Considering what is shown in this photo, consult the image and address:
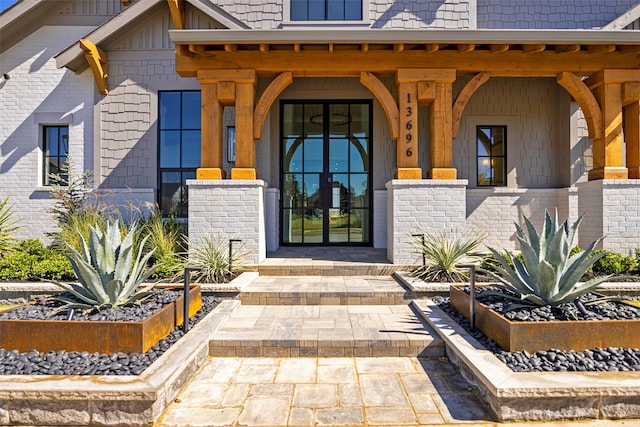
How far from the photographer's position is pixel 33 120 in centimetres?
853

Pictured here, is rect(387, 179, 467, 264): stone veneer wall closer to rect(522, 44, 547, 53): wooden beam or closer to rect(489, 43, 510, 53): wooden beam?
rect(489, 43, 510, 53): wooden beam

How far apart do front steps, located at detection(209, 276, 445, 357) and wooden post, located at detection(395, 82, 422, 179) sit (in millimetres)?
1904

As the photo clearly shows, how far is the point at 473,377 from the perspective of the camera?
2.98 m

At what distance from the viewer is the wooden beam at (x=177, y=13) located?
7974mm

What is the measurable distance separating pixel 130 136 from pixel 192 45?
3.27 metres

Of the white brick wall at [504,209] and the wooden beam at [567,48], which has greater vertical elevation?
the wooden beam at [567,48]

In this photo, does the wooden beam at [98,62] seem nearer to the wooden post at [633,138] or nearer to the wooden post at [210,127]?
the wooden post at [210,127]

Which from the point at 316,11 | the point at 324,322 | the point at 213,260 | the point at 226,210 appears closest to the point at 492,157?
the point at 316,11

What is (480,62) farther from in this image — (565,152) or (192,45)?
(192,45)

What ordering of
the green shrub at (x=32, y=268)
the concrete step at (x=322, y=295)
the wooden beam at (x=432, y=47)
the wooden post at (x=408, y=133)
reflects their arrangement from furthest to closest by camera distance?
the wooden post at (x=408, y=133)
the wooden beam at (x=432, y=47)
the green shrub at (x=32, y=268)
the concrete step at (x=322, y=295)

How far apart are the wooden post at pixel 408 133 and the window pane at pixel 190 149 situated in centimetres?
472

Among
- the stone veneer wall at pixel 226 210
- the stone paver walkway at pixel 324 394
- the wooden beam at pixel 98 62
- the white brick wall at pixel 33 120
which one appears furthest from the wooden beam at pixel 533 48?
the white brick wall at pixel 33 120

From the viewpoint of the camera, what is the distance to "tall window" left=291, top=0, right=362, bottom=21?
8898mm

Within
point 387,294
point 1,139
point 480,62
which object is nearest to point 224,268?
point 387,294
